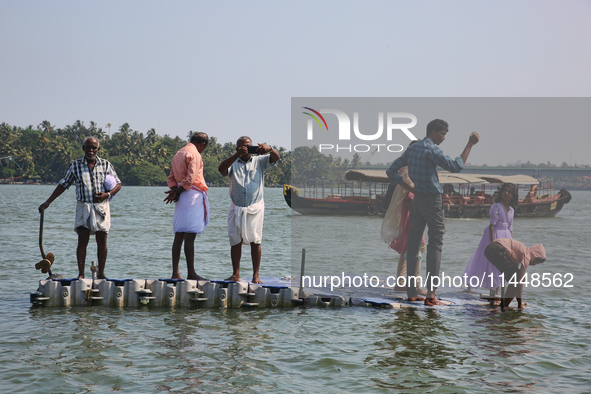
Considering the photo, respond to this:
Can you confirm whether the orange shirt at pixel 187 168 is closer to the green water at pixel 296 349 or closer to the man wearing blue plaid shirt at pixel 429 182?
the green water at pixel 296 349

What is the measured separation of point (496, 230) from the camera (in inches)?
299

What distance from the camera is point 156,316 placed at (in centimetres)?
764

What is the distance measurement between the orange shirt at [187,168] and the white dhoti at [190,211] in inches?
5.4

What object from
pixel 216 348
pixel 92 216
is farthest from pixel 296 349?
pixel 92 216

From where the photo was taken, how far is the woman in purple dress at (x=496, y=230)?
757cm

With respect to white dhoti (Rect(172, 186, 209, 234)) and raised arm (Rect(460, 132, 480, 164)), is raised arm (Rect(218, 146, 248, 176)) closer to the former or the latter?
white dhoti (Rect(172, 186, 209, 234))

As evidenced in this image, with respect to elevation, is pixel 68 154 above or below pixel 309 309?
above

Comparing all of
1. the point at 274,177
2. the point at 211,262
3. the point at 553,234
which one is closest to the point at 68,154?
the point at 274,177

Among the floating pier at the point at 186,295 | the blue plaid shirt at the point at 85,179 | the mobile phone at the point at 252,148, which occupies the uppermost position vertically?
the mobile phone at the point at 252,148

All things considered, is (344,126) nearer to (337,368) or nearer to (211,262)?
(337,368)

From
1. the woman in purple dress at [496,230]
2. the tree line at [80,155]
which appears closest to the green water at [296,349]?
the woman in purple dress at [496,230]

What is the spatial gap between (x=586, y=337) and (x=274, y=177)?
12533 cm

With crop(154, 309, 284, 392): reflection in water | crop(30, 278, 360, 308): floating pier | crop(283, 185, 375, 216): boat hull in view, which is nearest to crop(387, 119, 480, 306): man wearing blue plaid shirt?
crop(30, 278, 360, 308): floating pier

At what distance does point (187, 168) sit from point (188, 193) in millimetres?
351
